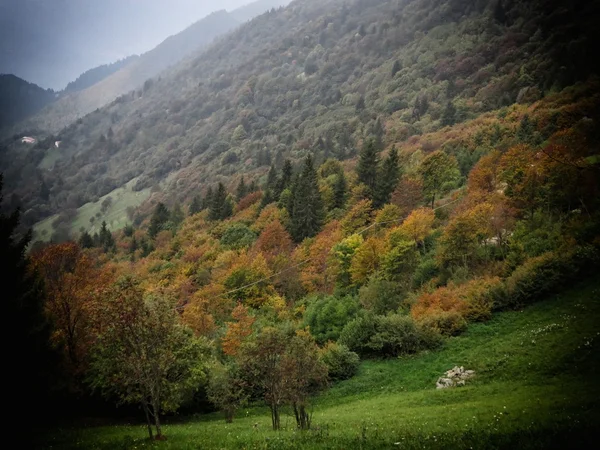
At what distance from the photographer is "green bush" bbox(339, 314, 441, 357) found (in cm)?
3275

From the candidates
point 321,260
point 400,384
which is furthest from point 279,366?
point 321,260

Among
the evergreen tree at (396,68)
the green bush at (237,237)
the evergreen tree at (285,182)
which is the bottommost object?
the green bush at (237,237)

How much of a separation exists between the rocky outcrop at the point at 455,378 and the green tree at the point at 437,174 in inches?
1752

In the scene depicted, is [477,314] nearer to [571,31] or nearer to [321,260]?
[321,260]

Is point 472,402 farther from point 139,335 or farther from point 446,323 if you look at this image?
point 139,335

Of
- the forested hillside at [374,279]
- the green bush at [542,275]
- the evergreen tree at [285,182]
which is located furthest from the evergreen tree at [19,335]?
the evergreen tree at [285,182]

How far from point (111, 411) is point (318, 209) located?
5396cm

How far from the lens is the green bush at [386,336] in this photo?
32.8 meters

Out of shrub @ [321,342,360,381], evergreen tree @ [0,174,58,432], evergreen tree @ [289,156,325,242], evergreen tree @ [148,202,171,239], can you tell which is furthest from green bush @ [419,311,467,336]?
evergreen tree @ [148,202,171,239]

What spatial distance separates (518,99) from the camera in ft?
313

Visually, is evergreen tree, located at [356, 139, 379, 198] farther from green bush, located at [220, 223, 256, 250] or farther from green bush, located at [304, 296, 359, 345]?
green bush, located at [304, 296, 359, 345]

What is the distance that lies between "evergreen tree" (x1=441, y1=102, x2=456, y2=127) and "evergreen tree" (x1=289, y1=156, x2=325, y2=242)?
195 feet

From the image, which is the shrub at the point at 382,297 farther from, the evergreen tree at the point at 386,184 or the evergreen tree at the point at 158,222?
the evergreen tree at the point at 158,222

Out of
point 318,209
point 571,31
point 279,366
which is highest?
point 571,31
